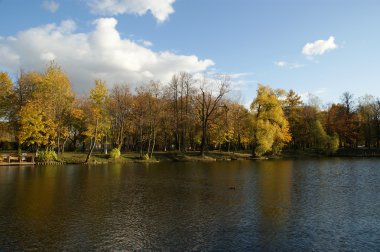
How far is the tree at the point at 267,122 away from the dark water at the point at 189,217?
45.1 m

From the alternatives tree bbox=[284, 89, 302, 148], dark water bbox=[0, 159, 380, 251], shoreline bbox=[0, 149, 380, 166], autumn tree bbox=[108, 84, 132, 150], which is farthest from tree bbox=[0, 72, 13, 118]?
tree bbox=[284, 89, 302, 148]

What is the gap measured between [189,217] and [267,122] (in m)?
63.0

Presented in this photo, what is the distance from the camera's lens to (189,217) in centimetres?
2098

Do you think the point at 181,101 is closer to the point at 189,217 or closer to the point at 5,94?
the point at 5,94

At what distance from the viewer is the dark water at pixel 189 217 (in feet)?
52.6

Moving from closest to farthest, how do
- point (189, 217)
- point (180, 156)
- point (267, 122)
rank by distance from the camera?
point (189, 217)
point (180, 156)
point (267, 122)

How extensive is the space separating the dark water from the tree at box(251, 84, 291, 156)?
148 ft

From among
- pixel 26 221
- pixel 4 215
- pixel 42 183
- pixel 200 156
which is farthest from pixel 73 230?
pixel 200 156

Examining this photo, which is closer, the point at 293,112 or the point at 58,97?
the point at 58,97

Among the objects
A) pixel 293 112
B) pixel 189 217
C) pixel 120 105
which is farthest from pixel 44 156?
pixel 293 112

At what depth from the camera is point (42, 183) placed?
3469 centimetres

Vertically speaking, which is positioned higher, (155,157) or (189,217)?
(155,157)

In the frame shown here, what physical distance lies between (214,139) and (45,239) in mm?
73765

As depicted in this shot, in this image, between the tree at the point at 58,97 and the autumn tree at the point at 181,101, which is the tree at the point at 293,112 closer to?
the autumn tree at the point at 181,101
